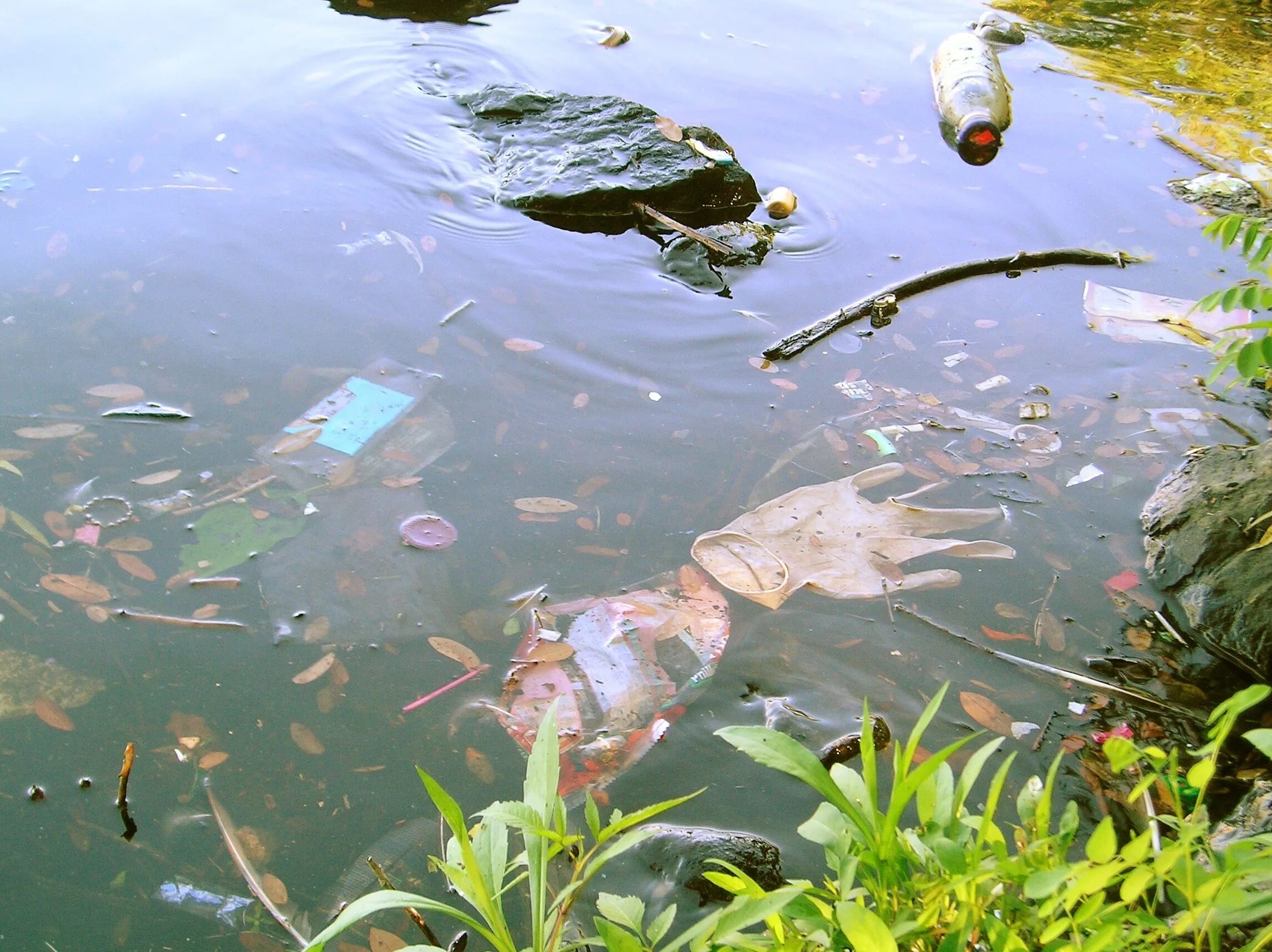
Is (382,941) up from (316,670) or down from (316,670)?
down

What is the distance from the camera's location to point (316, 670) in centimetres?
203

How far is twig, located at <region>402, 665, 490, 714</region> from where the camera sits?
1966mm

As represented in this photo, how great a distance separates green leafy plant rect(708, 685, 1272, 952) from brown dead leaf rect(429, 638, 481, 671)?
933 millimetres

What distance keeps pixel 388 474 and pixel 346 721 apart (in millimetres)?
760

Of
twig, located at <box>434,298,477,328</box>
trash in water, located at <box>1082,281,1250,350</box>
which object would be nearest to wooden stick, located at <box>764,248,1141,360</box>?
trash in water, located at <box>1082,281,1250,350</box>

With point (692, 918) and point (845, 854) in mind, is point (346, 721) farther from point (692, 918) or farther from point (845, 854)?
point (845, 854)

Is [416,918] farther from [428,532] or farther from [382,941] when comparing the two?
[428,532]

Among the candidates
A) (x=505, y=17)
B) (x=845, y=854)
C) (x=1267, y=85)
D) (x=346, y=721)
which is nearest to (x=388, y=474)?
(x=346, y=721)

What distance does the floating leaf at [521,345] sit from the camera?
295cm

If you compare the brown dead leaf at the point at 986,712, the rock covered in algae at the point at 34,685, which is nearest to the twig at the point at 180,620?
the rock covered in algae at the point at 34,685

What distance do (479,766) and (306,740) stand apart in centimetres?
38

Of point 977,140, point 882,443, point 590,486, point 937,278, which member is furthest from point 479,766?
point 977,140

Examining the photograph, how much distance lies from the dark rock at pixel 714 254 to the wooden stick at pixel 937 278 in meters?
0.44

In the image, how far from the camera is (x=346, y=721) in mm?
1936
